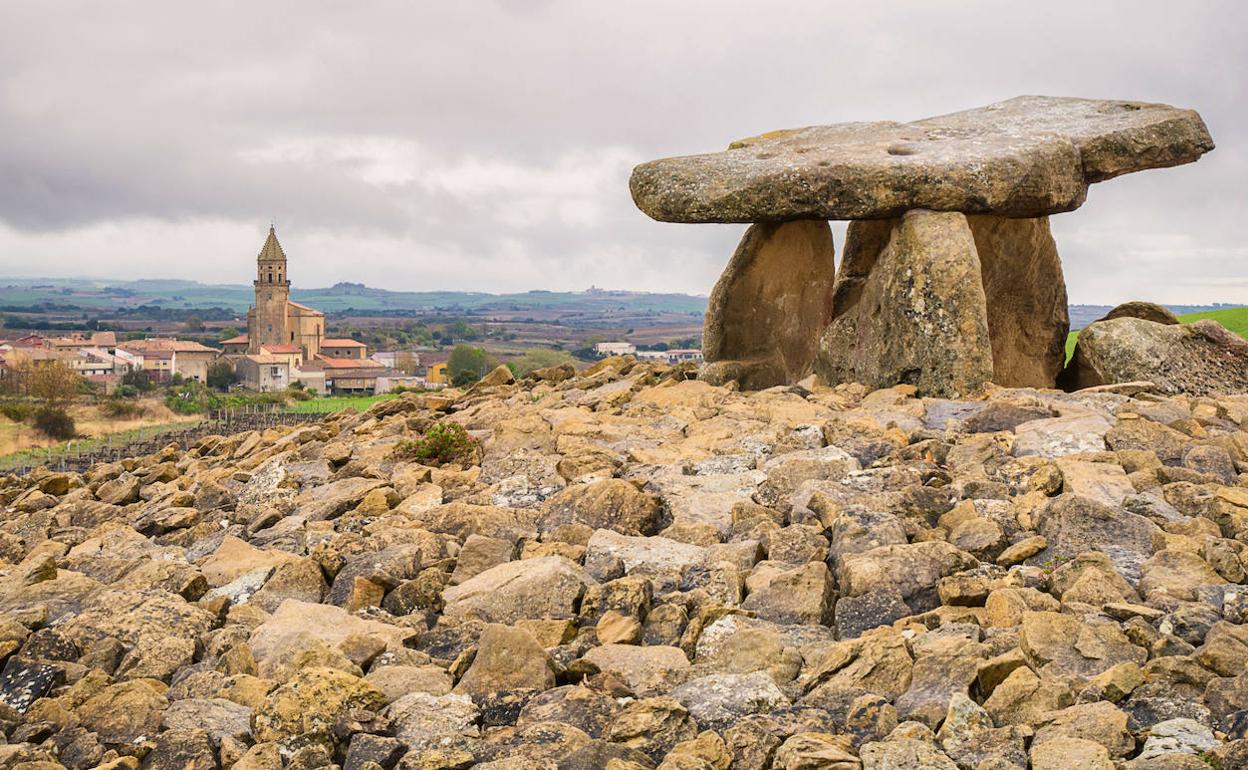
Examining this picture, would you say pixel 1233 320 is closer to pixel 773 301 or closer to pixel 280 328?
pixel 773 301

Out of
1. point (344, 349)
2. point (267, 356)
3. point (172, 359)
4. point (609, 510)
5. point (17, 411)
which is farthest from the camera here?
point (344, 349)

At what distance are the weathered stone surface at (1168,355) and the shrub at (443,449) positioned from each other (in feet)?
31.6

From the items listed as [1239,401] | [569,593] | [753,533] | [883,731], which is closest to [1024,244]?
[1239,401]

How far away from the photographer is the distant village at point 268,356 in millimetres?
115875

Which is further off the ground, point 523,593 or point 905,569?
point 905,569

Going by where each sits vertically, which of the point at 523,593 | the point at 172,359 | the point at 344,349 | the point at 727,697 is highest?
the point at 523,593

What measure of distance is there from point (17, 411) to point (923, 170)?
5916 centimetres

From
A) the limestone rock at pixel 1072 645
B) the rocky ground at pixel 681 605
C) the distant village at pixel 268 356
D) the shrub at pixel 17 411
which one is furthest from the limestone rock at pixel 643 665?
the distant village at pixel 268 356

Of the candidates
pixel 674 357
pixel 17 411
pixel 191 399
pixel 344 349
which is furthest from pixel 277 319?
pixel 674 357

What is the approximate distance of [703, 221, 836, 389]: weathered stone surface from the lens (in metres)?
21.0

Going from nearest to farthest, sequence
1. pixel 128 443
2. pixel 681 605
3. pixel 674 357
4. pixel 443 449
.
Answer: pixel 681 605, pixel 443 449, pixel 674 357, pixel 128 443

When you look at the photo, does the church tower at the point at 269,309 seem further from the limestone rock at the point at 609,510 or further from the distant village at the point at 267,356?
the limestone rock at the point at 609,510

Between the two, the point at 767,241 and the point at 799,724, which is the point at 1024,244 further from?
the point at 799,724

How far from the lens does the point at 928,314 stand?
1781 cm
